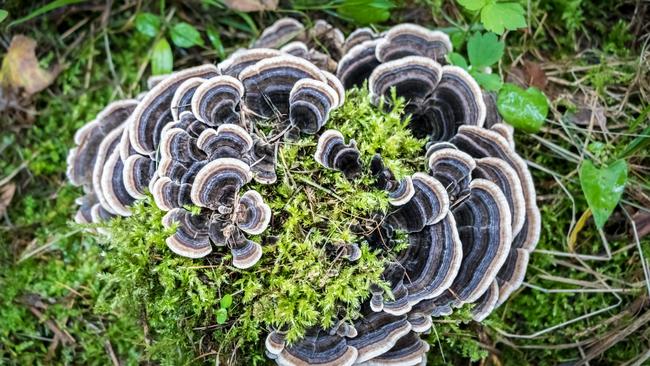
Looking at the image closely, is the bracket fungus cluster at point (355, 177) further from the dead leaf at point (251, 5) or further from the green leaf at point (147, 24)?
the green leaf at point (147, 24)

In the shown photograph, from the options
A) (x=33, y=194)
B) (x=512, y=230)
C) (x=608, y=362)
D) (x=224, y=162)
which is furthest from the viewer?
(x=33, y=194)

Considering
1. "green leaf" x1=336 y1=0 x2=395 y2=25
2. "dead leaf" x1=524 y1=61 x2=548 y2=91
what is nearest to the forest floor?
"dead leaf" x1=524 y1=61 x2=548 y2=91

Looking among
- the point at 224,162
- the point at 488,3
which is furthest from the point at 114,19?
the point at 488,3

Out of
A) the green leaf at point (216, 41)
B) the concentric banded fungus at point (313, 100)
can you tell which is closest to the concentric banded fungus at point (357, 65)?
the concentric banded fungus at point (313, 100)

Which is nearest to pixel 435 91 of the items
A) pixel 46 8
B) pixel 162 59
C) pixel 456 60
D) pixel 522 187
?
pixel 456 60

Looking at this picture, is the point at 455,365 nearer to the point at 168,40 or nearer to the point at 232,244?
the point at 232,244

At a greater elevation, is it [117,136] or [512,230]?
[117,136]

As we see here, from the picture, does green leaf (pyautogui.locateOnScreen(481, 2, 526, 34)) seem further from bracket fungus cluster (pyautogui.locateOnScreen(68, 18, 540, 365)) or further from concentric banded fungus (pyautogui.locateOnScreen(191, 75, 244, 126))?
concentric banded fungus (pyautogui.locateOnScreen(191, 75, 244, 126))
